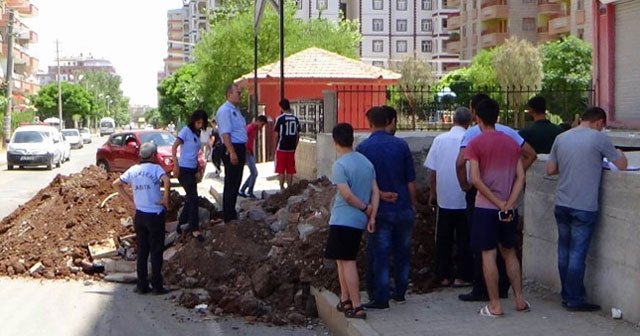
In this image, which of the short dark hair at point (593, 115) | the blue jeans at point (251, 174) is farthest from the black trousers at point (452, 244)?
the blue jeans at point (251, 174)

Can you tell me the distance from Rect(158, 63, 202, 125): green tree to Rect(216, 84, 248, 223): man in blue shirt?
55.7 m

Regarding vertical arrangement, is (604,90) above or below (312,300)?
above

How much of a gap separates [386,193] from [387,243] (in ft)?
1.52

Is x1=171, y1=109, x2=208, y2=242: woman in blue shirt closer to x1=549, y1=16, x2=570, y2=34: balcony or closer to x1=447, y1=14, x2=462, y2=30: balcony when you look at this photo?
x1=549, y1=16, x2=570, y2=34: balcony

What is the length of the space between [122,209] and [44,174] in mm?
24395

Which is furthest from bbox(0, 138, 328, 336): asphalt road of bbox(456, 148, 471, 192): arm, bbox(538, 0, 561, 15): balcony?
bbox(538, 0, 561, 15): balcony

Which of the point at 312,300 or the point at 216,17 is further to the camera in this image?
the point at 216,17

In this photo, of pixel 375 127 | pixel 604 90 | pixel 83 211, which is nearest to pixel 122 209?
pixel 83 211

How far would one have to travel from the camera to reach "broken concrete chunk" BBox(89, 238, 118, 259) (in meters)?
13.4

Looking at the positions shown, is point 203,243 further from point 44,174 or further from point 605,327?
point 44,174

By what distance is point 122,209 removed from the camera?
15453mm

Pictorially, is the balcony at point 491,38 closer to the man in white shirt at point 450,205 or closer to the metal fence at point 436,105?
the metal fence at point 436,105

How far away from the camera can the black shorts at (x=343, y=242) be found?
853 cm

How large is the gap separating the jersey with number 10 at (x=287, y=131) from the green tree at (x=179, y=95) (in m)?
51.8
